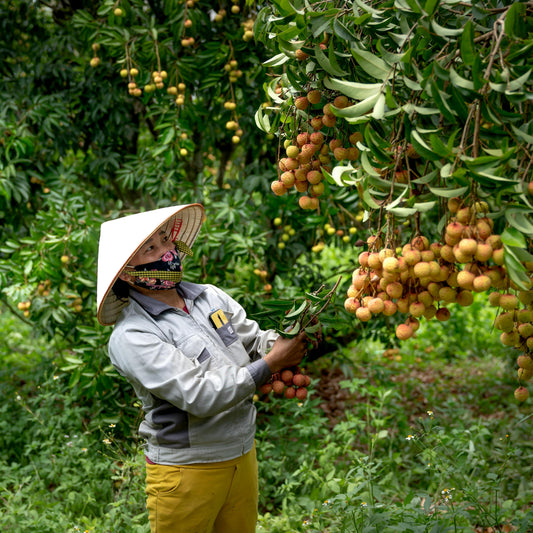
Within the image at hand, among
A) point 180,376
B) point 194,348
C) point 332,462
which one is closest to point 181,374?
point 180,376

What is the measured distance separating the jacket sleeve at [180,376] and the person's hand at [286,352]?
36 millimetres

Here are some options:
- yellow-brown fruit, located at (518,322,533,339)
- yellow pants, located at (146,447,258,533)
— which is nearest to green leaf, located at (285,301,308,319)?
yellow pants, located at (146,447,258,533)

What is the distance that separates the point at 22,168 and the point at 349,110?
2854 millimetres

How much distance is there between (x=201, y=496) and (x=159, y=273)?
697 mm

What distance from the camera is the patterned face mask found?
181 cm

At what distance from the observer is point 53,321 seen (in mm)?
3127

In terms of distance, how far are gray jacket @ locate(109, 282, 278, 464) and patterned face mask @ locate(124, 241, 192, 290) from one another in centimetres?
5

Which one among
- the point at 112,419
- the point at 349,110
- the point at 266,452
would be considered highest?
the point at 349,110

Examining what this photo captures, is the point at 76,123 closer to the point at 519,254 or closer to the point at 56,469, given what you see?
the point at 56,469

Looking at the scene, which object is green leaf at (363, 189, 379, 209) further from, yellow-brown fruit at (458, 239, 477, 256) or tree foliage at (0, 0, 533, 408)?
yellow-brown fruit at (458, 239, 477, 256)

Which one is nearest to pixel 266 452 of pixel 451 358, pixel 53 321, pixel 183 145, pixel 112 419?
pixel 112 419

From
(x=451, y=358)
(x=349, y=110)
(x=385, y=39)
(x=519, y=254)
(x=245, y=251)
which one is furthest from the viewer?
(x=451, y=358)

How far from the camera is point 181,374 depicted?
1.65 meters

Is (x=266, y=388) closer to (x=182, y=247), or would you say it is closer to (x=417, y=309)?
(x=182, y=247)
